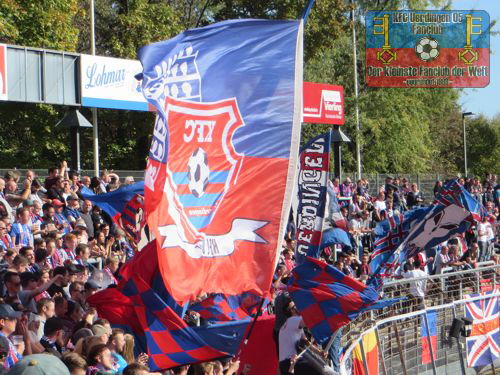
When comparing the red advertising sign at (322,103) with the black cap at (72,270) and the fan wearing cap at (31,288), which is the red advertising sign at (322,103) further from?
the fan wearing cap at (31,288)

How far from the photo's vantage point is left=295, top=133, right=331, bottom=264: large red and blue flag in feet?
42.3

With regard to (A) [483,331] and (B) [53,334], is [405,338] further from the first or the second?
(B) [53,334]

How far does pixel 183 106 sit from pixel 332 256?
41.0ft

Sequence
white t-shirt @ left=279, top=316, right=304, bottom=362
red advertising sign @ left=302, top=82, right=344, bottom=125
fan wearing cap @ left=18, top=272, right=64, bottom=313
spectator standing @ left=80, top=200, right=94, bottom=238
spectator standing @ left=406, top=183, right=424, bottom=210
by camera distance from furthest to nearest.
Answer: spectator standing @ left=406, top=183, right=424, bottom=210 < red advertising sign @ left=302, top=82, right=344, bottom=125 < spectator standing @ left=80, top=200, right=94, bottom=238 < white t-shirt @ left=279, top=316, right=304, bottom=362 < fan wearing cap @ left=18, top=272, right=64, bottom=313

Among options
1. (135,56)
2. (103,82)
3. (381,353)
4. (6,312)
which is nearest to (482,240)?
(103,82)

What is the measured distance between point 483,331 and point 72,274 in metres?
6.89

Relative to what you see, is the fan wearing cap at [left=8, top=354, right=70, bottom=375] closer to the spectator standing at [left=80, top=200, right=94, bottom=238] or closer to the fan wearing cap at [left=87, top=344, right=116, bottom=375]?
the fan wearing cap at [left=87, top=344, right=116, bottom=375]

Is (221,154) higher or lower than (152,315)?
higher

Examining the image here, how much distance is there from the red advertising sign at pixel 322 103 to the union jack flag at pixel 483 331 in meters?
12.8

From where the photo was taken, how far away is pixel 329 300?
9.10 meters

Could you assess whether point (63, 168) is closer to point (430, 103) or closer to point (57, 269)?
point (57, 269)

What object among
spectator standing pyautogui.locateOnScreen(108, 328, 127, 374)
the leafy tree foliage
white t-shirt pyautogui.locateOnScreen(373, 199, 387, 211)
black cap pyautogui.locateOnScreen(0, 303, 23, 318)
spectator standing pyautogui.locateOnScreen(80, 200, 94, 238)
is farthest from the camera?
the leafy tree foliage

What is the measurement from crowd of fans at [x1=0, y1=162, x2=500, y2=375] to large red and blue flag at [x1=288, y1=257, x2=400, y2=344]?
0.47 meters

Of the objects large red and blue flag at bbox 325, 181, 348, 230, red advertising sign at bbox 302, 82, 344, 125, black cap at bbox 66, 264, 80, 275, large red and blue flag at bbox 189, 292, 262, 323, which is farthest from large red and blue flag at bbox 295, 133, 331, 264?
red advertising sign at bbox 302, 82, 344, 125
